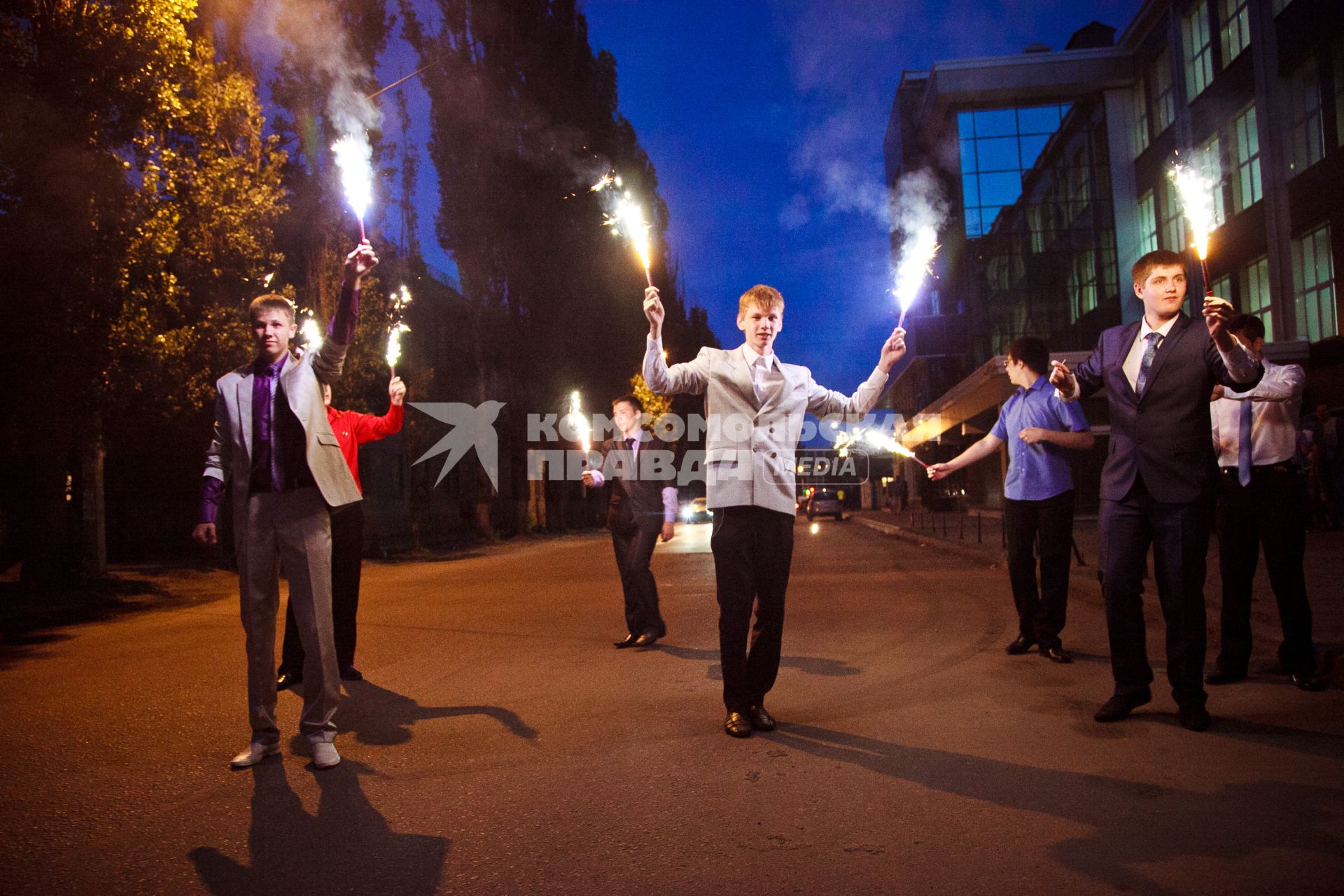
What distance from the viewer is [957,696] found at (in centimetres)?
533

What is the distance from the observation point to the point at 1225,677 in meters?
5.46

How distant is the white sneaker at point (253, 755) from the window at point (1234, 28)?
26.9 metres

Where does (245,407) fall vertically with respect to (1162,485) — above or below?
above

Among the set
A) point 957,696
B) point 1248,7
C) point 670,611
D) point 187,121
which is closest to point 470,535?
point 187,121

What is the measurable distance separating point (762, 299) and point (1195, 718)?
111 inches

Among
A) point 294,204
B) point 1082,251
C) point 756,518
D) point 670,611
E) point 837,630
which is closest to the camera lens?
point 756,518

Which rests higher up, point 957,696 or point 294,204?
point 294,204

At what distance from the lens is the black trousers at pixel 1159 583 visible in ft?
14.8

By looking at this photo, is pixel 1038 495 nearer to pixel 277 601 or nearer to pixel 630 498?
pixel 630 498

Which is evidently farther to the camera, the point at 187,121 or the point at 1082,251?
the point at 1082,251

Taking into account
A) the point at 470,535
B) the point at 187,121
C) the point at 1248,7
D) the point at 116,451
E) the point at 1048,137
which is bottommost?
the point at 470,535

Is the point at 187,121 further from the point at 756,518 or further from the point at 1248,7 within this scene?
the point at 1248,7

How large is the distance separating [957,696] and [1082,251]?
36.8 meters

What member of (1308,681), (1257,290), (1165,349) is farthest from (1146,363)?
(1257,290)
